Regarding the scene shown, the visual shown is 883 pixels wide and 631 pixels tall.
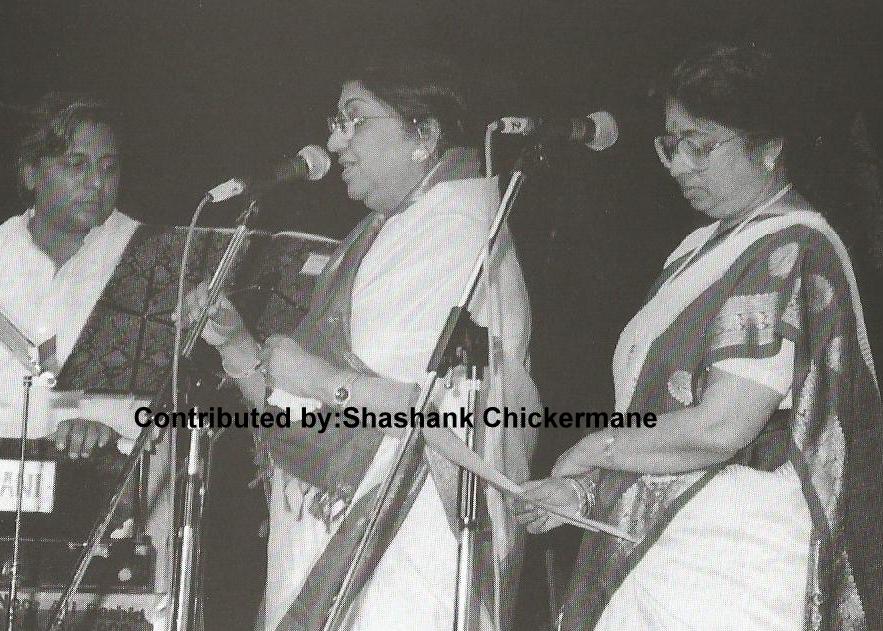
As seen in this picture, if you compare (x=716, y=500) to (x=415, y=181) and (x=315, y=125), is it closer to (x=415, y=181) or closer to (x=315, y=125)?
(x=415, y=181)

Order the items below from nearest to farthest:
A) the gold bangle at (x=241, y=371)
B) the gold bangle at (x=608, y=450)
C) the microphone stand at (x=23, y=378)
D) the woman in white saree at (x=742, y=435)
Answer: the woman in white saree at (x=742, y=435) < the gold bangle at (x=608, y=450) < the gold bangle at (x=241, y=371) < the microphone stand at (x=23, y=378)

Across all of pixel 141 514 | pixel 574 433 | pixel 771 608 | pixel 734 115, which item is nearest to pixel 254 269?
pixel 141 514

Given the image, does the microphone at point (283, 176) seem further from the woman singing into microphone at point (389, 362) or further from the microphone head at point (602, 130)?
the microphone head at point (602, 130)

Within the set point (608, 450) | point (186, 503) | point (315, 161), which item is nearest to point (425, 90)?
point (315, 161)

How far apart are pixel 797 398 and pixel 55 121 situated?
5.63 feet

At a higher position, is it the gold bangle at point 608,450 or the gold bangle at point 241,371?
the gold bangle at point 241,371

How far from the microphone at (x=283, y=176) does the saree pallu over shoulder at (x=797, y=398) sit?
0.72 metres

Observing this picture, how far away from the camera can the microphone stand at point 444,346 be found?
6.81 ft

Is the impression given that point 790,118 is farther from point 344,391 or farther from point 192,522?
point 192,522

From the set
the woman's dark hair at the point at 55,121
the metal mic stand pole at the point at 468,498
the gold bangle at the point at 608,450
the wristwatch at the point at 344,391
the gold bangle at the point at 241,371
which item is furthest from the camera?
the woman's dark hair at the point at 55,121

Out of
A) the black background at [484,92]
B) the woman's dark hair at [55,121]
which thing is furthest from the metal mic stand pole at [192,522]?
the woman's dark hair at [55,121]

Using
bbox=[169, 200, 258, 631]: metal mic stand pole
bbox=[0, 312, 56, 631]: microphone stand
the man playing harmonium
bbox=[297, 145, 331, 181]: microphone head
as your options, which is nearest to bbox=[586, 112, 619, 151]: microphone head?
bbox=[297, 145, 331, 181]: microphone head

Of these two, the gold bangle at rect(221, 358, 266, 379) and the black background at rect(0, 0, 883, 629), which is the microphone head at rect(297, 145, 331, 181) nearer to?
the black background at rect(0, 0, 883, 629)

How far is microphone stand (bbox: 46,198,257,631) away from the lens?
2.33 meters
